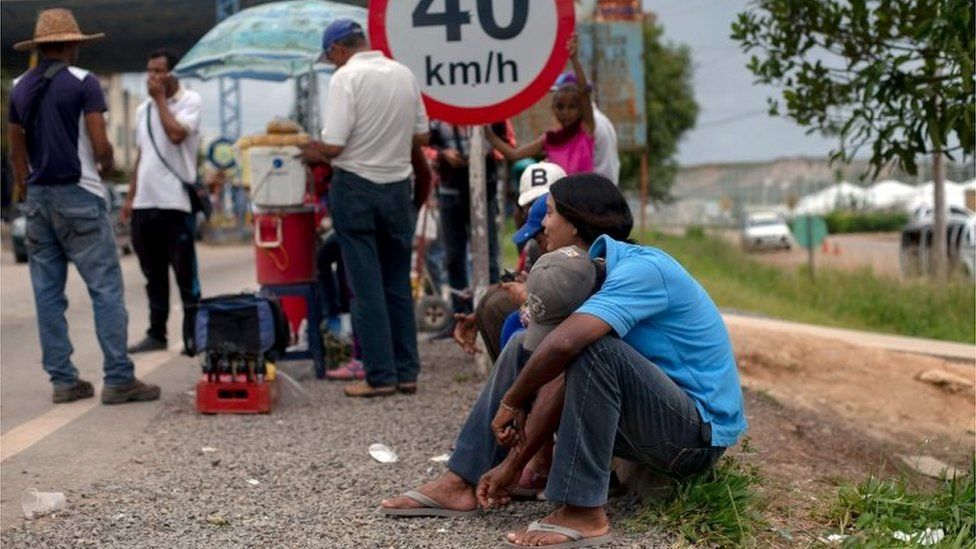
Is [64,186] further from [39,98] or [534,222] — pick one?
[534,222]

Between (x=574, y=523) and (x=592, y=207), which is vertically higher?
(x=592, y=207)

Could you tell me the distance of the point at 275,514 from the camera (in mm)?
5156

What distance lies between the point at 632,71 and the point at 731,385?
659 inches

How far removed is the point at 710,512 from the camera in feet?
15.6

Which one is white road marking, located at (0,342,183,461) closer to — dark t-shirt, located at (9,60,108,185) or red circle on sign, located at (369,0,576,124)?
dark t-shirt, located at (9,60,108,185)

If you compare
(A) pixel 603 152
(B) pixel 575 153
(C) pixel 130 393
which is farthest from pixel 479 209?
(C) pixel 130 393

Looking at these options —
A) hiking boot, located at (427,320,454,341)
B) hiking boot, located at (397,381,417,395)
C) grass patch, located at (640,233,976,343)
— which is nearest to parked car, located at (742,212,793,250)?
grass patch, located at (640,233,976,343)

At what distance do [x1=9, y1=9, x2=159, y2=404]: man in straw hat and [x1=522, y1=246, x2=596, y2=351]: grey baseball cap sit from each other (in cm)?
359

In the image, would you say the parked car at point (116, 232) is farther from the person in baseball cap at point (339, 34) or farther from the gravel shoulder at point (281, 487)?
the gravel shoulder at point (281, 487)

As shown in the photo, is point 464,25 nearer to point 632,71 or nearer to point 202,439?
point 202,439

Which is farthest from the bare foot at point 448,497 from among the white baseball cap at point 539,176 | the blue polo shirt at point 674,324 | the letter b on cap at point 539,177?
the letter b on cap at point 539,177

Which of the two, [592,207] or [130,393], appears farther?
[130,393]

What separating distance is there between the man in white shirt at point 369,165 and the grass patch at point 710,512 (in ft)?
10.0

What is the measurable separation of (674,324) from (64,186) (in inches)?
160
